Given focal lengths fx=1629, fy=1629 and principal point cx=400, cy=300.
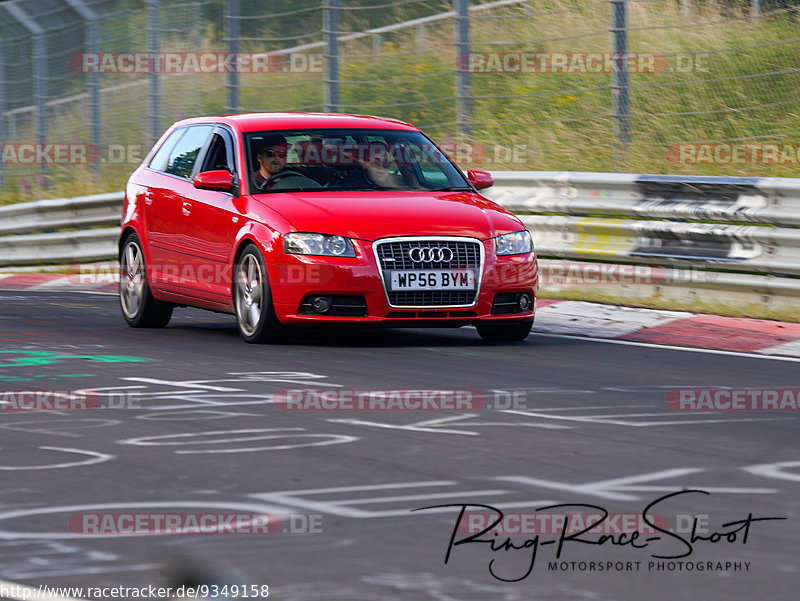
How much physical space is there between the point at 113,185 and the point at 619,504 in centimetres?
1830

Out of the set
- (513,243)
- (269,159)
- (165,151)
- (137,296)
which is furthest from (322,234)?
(165,151)

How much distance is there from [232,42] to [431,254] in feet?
31.3

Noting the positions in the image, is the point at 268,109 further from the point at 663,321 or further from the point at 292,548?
the point at 292,548

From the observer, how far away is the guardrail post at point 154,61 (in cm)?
2069

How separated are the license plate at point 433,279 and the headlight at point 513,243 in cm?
29

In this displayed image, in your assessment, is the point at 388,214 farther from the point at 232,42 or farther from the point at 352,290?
the point at 232,42

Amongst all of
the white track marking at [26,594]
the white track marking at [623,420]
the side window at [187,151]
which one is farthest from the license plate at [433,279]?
the white track marking at [26,594]

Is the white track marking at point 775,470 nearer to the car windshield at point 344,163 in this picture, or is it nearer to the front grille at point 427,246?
the front grille at point 427,246

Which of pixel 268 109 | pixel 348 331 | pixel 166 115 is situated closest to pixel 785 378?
pixel 348 331

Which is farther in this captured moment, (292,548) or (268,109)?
(268,109)

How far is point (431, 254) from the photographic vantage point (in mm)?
10664

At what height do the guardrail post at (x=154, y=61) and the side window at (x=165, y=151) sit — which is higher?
the guardrail post at (x=154, y=61)

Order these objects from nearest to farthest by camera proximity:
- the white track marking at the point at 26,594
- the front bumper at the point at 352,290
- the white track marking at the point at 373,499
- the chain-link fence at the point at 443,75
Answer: the white track marking at the point at 26,594 < the white track marking at the point at 373,499 < the front bumper at the point at 352,290 < the chain-link fence at the point at 443,75

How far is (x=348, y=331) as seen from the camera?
12.2m
